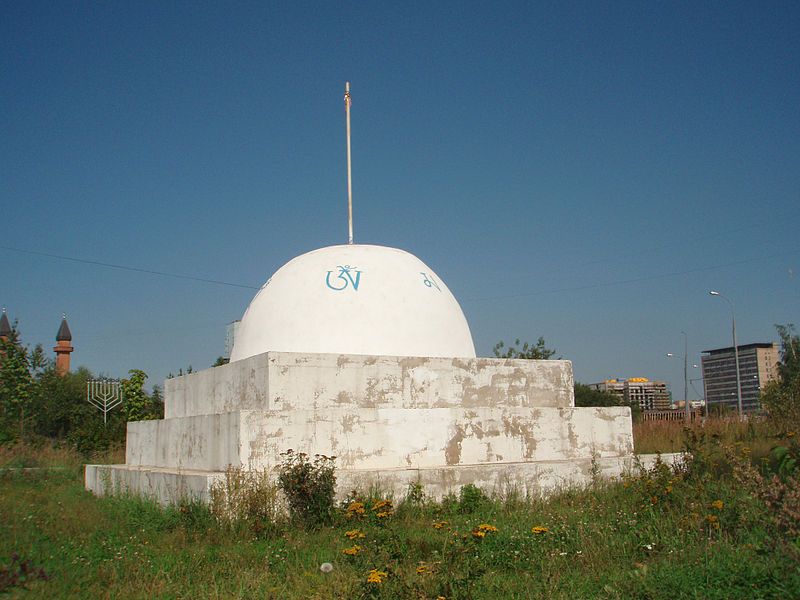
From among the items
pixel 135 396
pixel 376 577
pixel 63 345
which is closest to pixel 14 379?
pixel 135 396

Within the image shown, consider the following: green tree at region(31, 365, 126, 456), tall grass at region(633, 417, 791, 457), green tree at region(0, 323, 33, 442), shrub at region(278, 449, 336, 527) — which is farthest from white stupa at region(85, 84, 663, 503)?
green tree at region(0, 323, 33, 442)

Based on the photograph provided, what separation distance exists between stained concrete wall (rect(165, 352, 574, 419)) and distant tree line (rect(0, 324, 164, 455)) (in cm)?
1104

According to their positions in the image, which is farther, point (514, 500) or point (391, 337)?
point (391, 337)

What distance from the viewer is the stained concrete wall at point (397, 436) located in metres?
10.1

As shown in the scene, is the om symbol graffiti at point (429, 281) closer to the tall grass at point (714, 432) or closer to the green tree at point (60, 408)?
the tall grass at point (714, 432)

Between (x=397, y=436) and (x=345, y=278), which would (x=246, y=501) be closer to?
(x=397, y=436)

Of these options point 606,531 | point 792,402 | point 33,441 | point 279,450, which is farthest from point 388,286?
point 33,441

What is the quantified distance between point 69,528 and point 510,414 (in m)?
6.31

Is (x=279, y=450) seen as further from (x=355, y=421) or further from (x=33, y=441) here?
(x=33, y=441)

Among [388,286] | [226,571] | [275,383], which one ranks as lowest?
[226,571]

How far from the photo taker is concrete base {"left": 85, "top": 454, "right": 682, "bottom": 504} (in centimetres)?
980

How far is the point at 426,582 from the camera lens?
19.1 feet

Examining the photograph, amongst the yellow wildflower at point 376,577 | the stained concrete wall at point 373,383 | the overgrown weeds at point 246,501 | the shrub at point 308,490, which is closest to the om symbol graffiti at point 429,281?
the stained concrete wall at point 373,383

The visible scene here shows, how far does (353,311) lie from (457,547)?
212 inches
